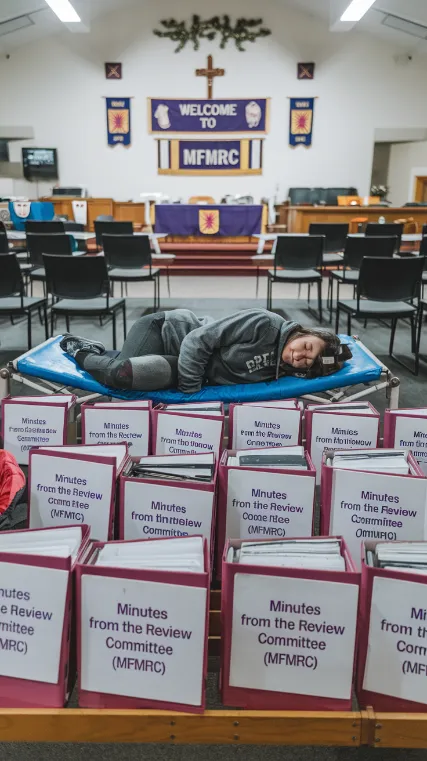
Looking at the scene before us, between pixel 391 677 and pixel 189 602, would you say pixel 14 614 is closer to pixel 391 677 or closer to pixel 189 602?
pixel 189 602

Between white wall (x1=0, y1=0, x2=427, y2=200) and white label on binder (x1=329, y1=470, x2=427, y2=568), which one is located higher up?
white wall (x1=0, y1=0, x2=427, y2=200)

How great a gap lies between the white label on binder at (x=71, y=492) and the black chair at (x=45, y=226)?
4662mm

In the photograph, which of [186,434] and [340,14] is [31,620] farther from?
[340,14]

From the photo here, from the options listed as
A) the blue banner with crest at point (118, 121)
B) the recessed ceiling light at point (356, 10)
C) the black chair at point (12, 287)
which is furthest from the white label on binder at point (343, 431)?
the blue banner with crest at point (118, 121)

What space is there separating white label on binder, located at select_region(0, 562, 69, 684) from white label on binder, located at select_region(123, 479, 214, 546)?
35cm

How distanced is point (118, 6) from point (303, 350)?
448 inches

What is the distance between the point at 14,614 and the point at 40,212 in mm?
8004

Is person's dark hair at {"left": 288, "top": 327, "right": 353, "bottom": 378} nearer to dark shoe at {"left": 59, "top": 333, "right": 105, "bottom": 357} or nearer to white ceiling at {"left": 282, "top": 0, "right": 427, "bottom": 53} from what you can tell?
dark shoe at {"left": 59, "top": 333, "right": 105, "bottom": 357}

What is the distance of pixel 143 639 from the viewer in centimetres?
101

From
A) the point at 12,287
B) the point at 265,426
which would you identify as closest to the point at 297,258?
the point at 12,287

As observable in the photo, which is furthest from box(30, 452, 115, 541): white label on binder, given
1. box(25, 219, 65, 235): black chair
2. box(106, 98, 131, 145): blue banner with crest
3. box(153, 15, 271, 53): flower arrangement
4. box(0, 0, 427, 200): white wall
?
box(153, 15, 271, 53): flower arrangement

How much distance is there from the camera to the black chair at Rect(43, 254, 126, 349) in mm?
3830

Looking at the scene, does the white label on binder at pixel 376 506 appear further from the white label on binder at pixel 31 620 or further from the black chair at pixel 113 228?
the black chair at pixel 113 228

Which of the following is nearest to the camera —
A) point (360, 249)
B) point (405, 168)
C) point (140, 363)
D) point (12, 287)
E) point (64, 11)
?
point (140, 363)
